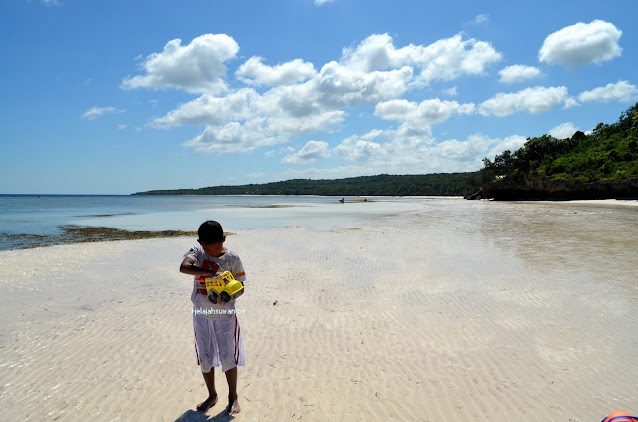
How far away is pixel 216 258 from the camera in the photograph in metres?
4.02

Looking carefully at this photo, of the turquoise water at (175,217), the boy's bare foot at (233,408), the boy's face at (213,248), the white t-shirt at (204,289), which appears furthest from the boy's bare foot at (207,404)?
the turquoise water at (175,217)

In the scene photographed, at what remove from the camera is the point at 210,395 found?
14.1 ft

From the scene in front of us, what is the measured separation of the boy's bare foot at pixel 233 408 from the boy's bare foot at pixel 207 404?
20cm

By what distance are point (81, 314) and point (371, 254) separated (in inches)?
382

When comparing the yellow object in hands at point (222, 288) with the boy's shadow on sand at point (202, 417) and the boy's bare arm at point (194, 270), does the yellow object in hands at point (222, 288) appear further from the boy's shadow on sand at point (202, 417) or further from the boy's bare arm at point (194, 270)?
the boy's shadow on sand at point (202, 417)

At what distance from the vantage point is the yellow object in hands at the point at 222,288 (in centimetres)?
378

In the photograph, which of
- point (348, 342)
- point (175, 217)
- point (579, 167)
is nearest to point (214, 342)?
point (348, 342)

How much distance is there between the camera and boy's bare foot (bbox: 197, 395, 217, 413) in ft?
14.0

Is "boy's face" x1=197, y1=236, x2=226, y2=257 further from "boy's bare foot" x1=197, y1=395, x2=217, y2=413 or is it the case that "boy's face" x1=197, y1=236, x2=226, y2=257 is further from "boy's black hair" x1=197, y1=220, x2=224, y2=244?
"boy's bare foot" x1=197, y1=395, x2=217, y2=413

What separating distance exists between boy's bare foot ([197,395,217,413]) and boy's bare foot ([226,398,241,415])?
0.20 m

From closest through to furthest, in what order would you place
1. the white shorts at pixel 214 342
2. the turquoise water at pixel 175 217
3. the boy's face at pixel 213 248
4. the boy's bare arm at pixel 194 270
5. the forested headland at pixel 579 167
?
1. the boy's bare arm at pixel 194 270
2. the boy's face at pixel 213 248
3. the white shorts at pixel 214 342
4. the turquoise water at pixel 175 217
5. the forested headland at pixel 579 167

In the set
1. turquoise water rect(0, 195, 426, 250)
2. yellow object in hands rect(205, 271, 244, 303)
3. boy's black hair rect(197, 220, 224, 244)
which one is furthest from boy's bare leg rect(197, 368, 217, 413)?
turquoise water rect(0, 195, 426, 250)

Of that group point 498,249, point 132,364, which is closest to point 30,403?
point 132,364

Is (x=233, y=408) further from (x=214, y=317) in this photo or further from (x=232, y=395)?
(x=214, y=317)
